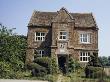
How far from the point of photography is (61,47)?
48.8 m

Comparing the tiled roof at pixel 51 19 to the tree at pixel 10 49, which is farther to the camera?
the tiled roof at pixel 51 19

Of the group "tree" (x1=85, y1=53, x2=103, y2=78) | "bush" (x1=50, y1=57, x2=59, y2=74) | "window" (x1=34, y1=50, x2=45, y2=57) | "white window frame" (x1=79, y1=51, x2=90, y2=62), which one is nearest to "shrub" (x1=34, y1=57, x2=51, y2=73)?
"bush" (x1=50, y1=57, x2=59, y2=74)

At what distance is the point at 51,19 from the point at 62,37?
16.6 ft

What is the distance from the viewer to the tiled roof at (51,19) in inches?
2039

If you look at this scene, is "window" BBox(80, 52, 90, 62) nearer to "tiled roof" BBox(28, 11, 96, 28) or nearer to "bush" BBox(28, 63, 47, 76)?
"tiled roof" BBox(28, 11, 96, 28)

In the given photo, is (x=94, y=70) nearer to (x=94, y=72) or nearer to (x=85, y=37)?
(x=94, y=72)

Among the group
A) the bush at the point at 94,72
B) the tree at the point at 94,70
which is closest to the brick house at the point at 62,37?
the tree at the point at 94,70

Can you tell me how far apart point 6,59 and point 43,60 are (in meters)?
6.65

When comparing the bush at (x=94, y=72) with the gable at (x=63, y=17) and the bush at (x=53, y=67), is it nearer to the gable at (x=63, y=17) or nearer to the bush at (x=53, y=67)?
the bush at (x=53, y=67)

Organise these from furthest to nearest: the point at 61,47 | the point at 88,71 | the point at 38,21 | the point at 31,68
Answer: the point at 38,21
the point at 61,47
the point at 31,68
the point at 88,71

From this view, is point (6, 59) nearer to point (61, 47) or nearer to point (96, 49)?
point (61, 47)

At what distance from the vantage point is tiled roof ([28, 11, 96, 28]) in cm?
5178

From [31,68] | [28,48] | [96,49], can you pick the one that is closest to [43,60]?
[31,68]

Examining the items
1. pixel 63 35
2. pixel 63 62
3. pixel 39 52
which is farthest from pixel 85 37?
pixel 39 52
